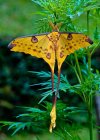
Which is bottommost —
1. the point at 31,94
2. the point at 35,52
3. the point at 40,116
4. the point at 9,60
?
the point at 31,94

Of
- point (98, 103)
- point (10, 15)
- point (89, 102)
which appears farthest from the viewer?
point (10, 15)

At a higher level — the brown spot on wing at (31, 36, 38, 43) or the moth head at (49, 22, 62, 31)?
the moth head at (49, 22, 62, 31)

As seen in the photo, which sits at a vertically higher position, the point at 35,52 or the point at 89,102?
the point at 35,52

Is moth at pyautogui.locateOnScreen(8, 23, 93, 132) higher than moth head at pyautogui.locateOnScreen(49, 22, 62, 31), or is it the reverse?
moth head at pyautogui.locateOnScreen(49, 22, 62, 31)

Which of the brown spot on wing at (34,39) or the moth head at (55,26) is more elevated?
the moth head at (55,26)

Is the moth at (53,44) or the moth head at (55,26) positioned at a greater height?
the moth head at (55,26)

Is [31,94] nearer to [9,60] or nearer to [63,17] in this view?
[9,60]

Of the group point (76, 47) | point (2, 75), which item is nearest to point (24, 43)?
point (76, 47)

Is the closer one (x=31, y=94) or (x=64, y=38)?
(x=64, y=38)
